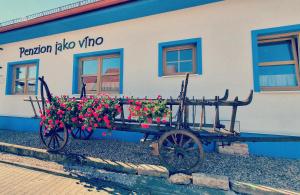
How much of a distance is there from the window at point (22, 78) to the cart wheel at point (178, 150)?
6621 mm

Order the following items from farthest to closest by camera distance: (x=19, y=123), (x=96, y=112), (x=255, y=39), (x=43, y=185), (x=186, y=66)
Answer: (x=19, y=123) < (x=186, y=66) < (x=255, y=39) < (x=96, y=112) < (x=43, y=185)

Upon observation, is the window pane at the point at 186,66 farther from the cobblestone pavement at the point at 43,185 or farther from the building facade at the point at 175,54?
the cobblestone pavement at the point at 43,185

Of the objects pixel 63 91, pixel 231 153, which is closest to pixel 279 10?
pixel 231 153

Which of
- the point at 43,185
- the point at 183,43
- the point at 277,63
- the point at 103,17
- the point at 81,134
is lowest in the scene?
the point at 43,185

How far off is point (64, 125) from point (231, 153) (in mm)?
4213

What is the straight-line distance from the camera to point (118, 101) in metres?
3.62

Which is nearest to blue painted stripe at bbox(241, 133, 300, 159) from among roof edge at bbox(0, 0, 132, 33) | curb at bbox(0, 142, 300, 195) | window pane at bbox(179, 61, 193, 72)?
curb at bbox(0, 142, 300, 195)

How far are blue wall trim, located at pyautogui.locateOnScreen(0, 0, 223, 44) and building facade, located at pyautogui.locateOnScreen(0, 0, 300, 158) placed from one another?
3 cm

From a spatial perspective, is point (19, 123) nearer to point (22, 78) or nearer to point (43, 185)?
point (22, 78)

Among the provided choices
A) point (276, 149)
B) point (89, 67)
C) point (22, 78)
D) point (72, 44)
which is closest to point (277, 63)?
point (276, 149)

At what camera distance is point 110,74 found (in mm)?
6102

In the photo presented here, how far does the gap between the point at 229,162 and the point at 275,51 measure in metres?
3.27

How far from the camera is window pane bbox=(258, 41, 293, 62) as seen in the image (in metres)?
4.41

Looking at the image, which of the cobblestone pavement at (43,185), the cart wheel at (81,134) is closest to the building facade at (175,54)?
the cart wheel at (81,134)
